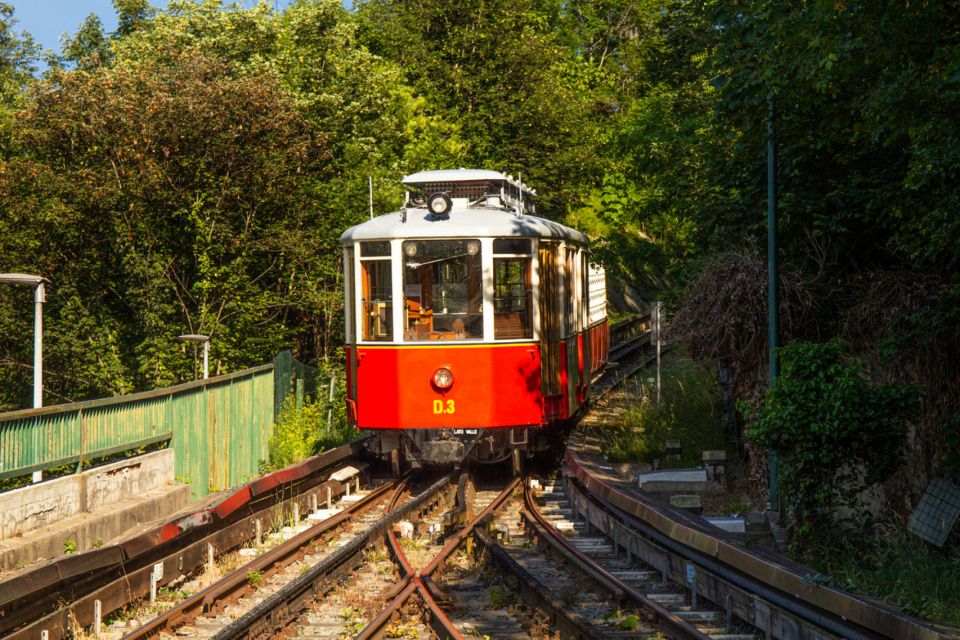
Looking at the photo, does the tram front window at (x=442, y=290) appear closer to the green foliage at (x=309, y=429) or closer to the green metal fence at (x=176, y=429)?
the green metal fence at (x=176, y=429)

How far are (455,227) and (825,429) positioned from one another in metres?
5.81

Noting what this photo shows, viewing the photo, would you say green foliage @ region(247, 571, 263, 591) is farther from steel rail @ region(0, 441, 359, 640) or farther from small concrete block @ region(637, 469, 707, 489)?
small concrete block @ region(637, 469, 707, 489)

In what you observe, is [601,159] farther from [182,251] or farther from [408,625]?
[408,625]

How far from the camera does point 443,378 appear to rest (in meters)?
13.5

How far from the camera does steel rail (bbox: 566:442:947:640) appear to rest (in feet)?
21.9

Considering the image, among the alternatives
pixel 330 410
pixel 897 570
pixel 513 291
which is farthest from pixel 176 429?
pixel 897 570

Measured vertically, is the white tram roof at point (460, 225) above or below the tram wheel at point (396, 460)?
above

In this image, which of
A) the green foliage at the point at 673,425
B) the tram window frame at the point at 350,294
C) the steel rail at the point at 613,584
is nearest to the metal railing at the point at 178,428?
the tram window frame at the point at 350,294

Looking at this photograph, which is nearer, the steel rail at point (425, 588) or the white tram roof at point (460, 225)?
the steel rail at point (425, 588)

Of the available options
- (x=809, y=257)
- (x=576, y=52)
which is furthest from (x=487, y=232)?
(x=576, y=52)

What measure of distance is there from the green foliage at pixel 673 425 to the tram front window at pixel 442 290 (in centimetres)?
362

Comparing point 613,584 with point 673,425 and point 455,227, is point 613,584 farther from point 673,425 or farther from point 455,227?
point 673,425

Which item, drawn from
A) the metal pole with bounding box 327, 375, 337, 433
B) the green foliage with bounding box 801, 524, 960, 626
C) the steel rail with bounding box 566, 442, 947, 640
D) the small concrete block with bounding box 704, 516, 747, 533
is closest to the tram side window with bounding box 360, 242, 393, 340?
the steel rail with bounding box 566, 442, 947, 640

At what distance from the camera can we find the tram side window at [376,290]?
1369 centimetres
